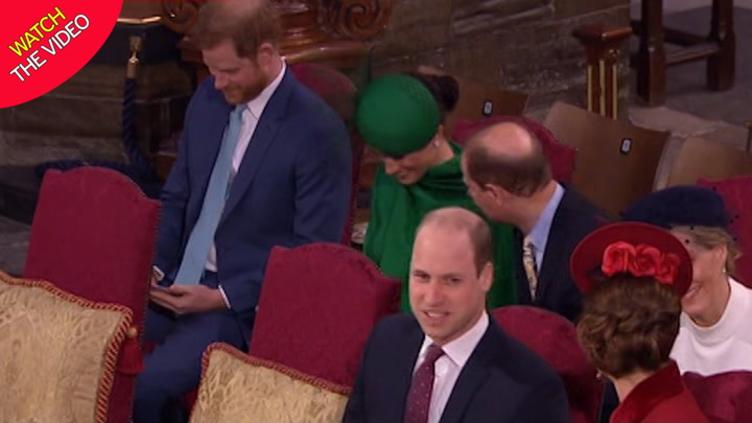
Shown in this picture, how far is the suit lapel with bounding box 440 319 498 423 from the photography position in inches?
145

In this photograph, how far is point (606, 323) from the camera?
3.32m

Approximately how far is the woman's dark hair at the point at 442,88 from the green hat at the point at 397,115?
47 mm

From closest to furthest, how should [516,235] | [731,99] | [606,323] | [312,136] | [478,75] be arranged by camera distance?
[606,323] < [516,235] < [312,136] < [478,75] < [731,99]

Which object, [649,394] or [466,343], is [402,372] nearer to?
[466,343]

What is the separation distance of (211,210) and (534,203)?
44.1 inches

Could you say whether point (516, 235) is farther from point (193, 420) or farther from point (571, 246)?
point (193, 420)

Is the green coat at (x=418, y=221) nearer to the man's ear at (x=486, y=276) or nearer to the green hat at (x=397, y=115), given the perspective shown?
the green hat at (x=397, y=115)

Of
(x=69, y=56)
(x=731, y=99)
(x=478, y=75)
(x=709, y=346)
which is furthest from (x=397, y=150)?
(x=731, y=99)

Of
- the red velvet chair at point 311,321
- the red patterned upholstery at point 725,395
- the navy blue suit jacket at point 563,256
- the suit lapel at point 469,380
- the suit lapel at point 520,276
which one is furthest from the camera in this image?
the suit lapel at point 520,276

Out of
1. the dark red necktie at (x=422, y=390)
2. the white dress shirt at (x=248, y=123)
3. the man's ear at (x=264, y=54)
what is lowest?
the dark red necktie at (x=422, y=390)

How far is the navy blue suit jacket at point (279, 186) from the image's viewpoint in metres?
4.85

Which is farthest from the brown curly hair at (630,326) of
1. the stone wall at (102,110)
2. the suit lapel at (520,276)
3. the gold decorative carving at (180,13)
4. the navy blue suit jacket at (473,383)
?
the stone wall at (102,110)

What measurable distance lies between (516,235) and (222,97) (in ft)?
3.45

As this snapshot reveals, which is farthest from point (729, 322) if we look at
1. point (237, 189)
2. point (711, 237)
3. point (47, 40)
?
point (47, 40)
